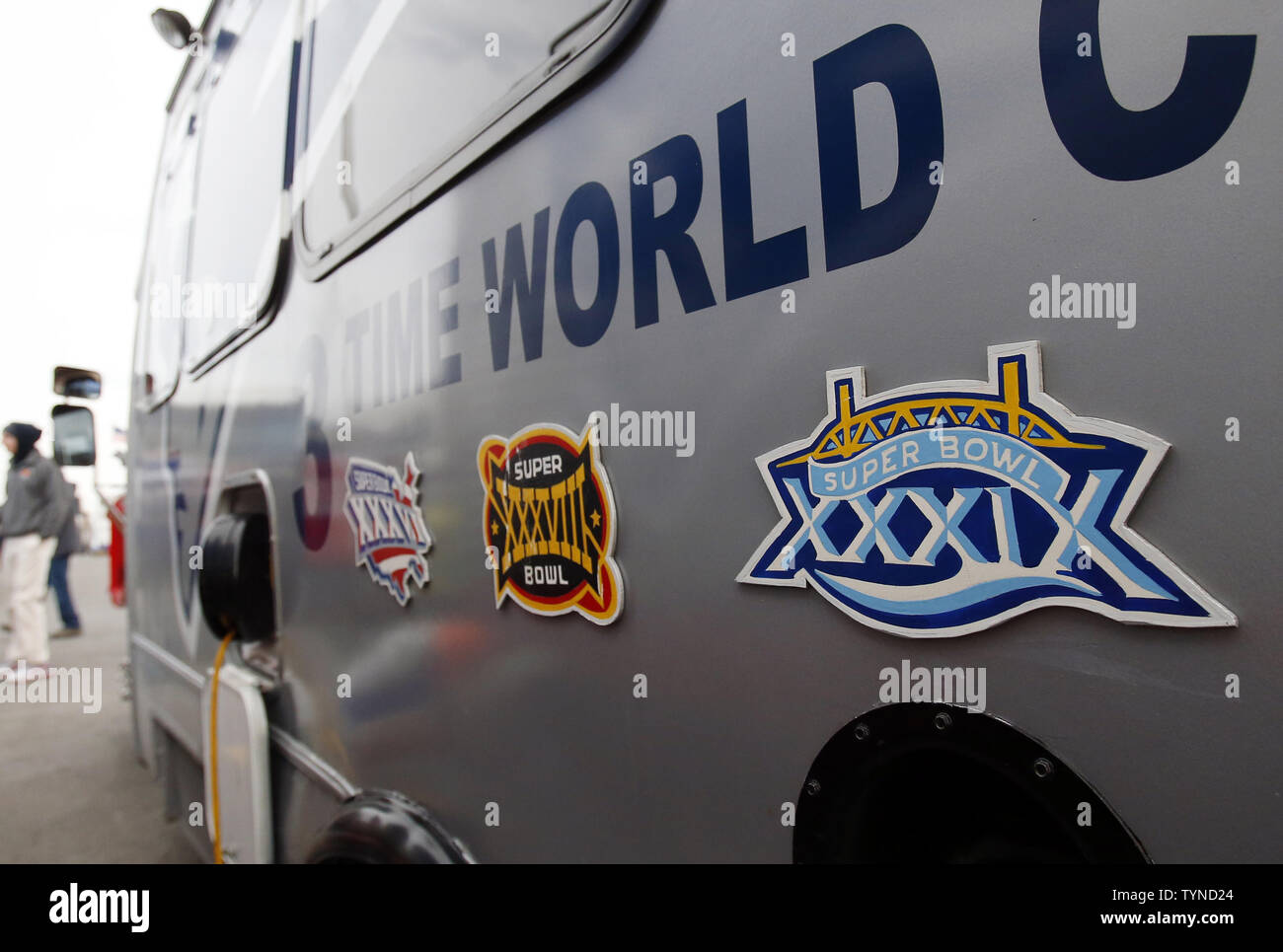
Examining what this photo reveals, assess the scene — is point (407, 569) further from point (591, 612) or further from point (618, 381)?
point (618, 381)

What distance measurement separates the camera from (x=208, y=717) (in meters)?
2.44

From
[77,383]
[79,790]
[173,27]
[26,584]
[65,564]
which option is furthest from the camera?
[65,564]

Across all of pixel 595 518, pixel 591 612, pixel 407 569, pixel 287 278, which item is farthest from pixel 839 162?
pixel 287 278

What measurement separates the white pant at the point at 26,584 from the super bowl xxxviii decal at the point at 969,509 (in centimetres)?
629

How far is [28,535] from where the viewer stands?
5363 millimetres

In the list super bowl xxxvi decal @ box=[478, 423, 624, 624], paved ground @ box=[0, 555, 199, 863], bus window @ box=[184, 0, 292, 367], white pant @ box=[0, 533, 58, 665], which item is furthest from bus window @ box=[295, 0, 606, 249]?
white pant @ box=[0, 533, 58, 665]

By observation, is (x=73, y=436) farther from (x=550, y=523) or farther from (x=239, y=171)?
(x=550, y=523)

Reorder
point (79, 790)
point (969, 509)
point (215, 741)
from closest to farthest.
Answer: point (969, 509) → point (215, 741) → point (79, 790)

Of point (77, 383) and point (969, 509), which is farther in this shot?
point (77, 383)

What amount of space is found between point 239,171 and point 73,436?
254 cm

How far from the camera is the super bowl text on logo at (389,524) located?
1.46m

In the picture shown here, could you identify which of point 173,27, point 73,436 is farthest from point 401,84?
point 73,436

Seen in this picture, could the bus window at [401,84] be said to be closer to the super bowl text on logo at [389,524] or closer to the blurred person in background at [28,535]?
the super bowl text on logo at [389,524]

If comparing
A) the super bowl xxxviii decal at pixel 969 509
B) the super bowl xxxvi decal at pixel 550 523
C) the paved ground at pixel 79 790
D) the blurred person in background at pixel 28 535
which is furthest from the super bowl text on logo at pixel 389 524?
the blurred person in background at pixel 28 535
